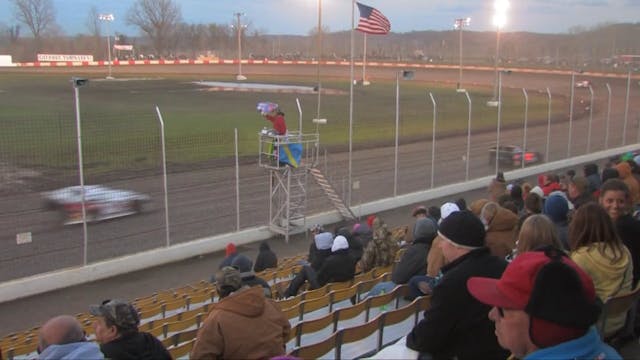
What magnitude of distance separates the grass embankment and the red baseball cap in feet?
75.3

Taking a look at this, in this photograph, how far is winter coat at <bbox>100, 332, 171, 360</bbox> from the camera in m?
4.54

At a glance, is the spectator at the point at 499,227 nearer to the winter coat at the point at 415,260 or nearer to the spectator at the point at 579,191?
the winter coat at the point at 415,260

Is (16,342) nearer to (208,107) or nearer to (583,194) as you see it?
(583,194)

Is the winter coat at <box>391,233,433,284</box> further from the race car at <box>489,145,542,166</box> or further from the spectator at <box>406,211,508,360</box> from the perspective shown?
the race car at <box>489,145,542,166</box>

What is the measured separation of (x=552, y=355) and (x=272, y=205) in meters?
17.3

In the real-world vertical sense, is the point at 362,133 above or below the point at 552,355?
below

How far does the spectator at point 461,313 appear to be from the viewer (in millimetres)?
3803

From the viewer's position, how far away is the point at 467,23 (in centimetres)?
4797

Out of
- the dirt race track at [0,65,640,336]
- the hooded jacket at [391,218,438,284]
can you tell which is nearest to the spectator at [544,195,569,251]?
the hooded jacket at [391,218,438,284]

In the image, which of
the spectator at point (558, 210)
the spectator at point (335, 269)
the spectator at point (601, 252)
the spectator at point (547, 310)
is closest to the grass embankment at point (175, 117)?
the spectator at point (335, 269)

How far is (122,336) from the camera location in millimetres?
4629

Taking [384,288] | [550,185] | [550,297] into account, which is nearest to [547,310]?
[550,297]

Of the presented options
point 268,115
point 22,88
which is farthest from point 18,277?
point 22,88

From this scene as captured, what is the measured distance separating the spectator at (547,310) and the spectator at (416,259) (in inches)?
164
